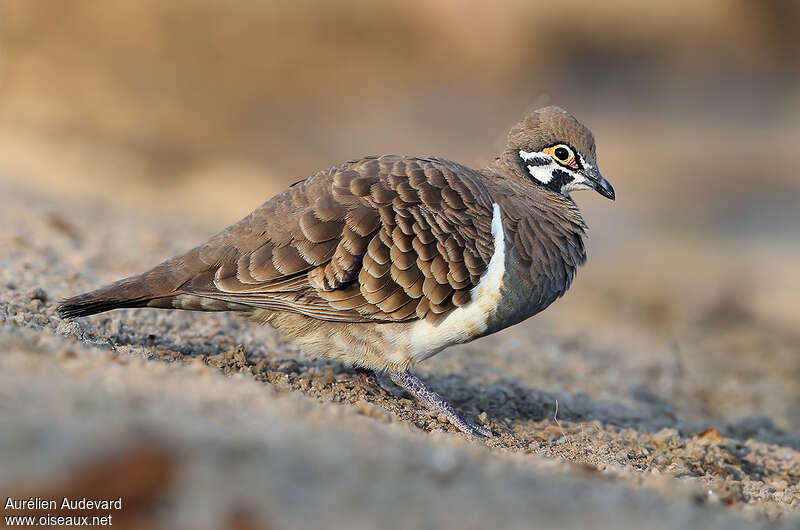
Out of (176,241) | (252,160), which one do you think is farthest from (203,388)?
(252,160)

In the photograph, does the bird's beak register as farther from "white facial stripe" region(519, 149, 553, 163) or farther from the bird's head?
"white facial stripe" region(519, 149, 553, 163)

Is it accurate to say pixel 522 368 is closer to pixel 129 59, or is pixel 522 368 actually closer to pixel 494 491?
pixel 494 491

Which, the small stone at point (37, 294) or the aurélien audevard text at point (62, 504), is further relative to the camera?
the small stone at point (37, 294)

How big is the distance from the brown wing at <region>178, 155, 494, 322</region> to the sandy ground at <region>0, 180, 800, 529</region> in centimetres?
52

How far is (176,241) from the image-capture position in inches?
364

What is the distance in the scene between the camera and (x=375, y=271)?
15.7 feet

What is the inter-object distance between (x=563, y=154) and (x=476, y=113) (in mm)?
16581

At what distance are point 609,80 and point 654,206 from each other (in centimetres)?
833

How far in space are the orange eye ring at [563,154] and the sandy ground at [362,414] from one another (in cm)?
161

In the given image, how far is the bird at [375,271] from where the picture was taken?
4.76 meters

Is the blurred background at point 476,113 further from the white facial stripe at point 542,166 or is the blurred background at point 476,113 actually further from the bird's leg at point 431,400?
the bird's leg at point 431,400

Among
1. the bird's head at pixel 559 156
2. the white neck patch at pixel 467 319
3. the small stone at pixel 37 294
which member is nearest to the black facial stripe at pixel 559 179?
the bird's head at pixel 559 156

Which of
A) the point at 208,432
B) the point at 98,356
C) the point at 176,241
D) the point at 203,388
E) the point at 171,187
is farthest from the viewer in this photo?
the point at 171,187

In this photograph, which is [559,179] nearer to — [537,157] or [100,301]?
[537,157]
